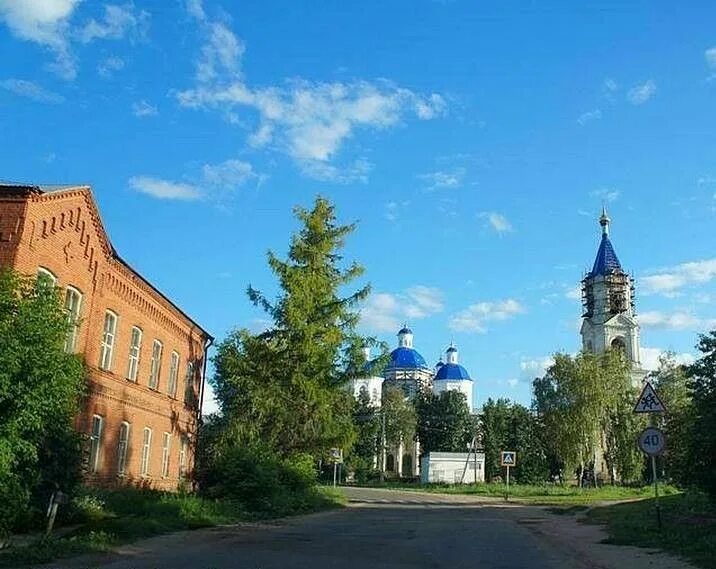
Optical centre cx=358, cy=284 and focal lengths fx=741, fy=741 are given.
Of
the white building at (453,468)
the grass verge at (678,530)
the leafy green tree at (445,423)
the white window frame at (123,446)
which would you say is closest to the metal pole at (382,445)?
the leafy green tree at (445,423)

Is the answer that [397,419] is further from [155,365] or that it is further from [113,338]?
[113,338]

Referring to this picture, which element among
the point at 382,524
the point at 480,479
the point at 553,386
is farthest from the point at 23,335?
the point at 480,479

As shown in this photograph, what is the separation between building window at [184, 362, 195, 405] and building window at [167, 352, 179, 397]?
4.35 ft

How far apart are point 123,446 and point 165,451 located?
517 cm

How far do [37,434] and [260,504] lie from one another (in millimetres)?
11979

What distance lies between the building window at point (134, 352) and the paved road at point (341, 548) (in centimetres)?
833

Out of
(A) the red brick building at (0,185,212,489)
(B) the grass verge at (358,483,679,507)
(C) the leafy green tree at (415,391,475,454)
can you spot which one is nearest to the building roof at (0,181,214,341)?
(A) the red brick building at (0,185,212,489)

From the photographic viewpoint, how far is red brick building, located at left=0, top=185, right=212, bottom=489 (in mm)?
19531

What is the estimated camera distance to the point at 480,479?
76.6 meters

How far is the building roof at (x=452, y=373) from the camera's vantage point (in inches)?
4008

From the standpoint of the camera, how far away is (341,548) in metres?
15.5

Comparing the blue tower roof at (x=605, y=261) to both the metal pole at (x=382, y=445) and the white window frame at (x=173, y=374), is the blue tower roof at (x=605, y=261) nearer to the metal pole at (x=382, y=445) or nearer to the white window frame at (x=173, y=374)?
the metal pole at (x=382, y=445)

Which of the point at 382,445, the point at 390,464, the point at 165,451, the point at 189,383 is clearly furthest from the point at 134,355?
the point at 390,464

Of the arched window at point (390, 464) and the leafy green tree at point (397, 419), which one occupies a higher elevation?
the leafy green tree at point (397, 419)
